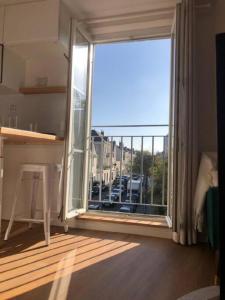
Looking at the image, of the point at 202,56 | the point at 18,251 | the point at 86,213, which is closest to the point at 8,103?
the point at 86,213

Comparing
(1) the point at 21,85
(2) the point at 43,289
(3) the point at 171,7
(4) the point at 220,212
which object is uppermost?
(3) the point at 171,7

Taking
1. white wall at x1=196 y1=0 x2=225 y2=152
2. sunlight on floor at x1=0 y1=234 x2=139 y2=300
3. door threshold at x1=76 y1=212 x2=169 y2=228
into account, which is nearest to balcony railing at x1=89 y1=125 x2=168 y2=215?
door threshold at x1=76 y1=212 x2=169 y2=228

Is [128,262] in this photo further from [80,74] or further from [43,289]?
[80,74]

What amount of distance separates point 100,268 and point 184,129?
53.0 inches

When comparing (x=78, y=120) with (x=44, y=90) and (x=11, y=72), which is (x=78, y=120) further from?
(x=11, y=72)

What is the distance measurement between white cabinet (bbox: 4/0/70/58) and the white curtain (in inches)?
43.7

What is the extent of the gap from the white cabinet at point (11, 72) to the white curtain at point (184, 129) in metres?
1.75

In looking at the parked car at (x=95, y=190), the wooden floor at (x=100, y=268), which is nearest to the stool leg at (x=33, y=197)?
the wooden floor at (x=100, y=268)

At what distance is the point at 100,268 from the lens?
174 cm

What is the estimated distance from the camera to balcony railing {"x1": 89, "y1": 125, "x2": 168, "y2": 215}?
311cm

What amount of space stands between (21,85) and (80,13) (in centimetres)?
103

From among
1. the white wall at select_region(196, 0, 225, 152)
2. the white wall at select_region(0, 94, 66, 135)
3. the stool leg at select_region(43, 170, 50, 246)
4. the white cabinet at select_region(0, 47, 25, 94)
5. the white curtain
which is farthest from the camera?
the white wall at select_region(0, 94, 66, 135)

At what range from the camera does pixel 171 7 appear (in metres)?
2.65

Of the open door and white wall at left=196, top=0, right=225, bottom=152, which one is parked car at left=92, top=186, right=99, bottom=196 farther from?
white wall at left=196, top=0, right=225, bottom=152
